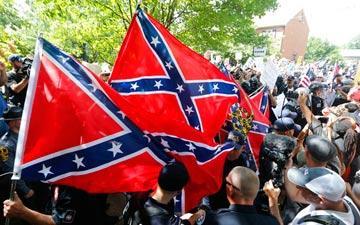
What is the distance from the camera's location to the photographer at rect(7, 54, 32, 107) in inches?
272

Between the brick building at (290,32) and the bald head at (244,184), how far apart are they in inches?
2823

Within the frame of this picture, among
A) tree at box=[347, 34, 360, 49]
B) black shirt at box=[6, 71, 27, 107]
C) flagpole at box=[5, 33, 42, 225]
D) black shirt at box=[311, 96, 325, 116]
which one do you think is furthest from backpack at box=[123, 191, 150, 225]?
tree at box=[347, 34, 360, 49]

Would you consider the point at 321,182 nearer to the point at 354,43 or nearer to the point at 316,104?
the point at 316,104

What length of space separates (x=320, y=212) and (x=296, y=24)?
85.6 meters

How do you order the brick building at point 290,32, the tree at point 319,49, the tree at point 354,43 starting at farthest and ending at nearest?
the tree at point 354,43 → the tree at point 319,49 → the brick building at point 290,32

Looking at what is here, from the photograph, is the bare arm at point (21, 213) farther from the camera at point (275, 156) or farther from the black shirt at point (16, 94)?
the black shirt at point (16, 94)

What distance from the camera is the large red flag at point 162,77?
13.5 ft

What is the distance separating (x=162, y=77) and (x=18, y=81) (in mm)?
4366

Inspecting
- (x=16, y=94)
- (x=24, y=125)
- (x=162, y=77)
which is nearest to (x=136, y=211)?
(x=24, y=125)

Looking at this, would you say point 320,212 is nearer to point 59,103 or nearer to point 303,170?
point 303,170

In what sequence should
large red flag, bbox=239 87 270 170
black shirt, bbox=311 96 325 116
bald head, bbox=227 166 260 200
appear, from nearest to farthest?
bald head, bbox=227 166 260 200, large red flag, bbox=239 87 270 170, black shirt, bbox=311 96 325 116

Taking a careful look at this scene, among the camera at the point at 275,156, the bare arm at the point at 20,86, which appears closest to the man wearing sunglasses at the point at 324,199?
the camera at the point at 275,156

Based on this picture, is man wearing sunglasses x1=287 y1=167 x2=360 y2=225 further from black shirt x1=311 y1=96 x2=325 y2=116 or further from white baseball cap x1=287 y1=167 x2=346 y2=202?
black shirt x1=311 y1=96 x2=325 y2=116

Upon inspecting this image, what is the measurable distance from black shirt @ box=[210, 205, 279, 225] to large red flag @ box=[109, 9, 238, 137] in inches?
57.5
